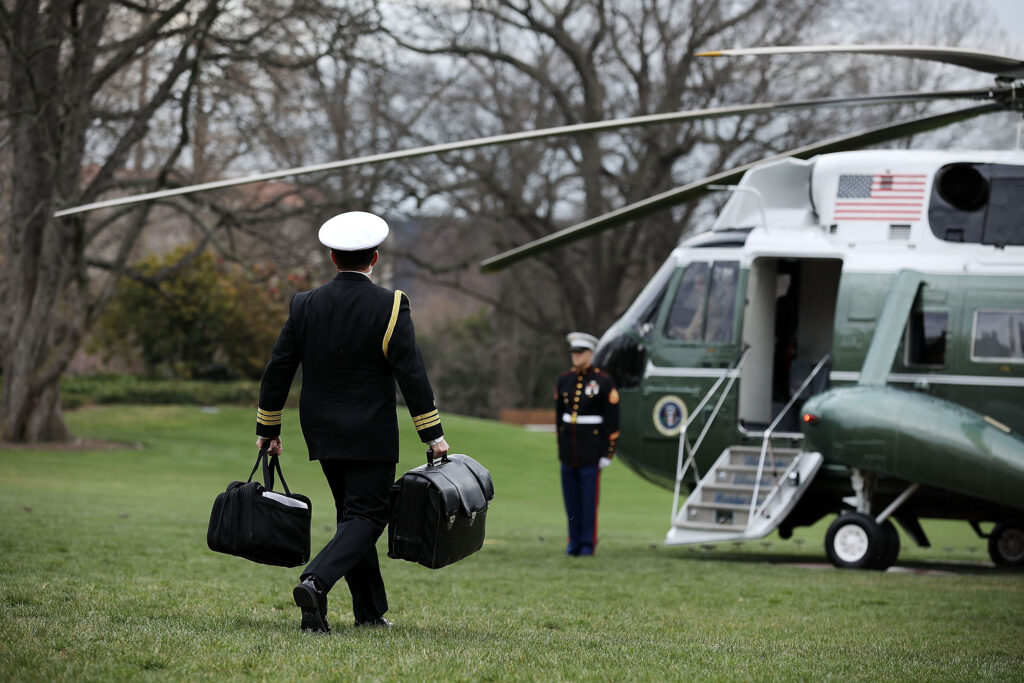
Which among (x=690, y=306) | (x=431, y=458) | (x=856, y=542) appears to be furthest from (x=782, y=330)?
(x=431, y=458)

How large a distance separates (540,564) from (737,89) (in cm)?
2080

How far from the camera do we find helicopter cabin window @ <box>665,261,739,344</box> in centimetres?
1195

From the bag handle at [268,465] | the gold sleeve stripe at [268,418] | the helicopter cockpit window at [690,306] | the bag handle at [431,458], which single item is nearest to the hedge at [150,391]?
the helicopter cockpit window at [690,306]

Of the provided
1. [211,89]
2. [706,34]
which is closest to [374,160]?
[211,89]

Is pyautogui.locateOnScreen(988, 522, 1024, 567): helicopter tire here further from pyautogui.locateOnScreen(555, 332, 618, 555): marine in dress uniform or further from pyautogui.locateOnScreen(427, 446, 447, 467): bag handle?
pyautogui.locateOnScreen(427, 446, 447, 467): bag handle

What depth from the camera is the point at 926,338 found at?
11039 millimetres

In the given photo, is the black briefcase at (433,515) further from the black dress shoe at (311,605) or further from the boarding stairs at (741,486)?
the boarding stairs at (741,486)

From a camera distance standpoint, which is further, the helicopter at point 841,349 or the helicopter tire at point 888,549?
the helicopter tire at point 888,549

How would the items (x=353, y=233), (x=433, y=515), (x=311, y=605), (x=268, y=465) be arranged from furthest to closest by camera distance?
(x=268, y=465)
(x=353, y=233)
(x=433, y=515)
(x=311, y=605)

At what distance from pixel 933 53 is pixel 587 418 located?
443 centimetres

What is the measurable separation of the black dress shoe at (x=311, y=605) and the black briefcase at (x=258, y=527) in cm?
26

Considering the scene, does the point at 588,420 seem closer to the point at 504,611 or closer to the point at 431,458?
the point at 504,611

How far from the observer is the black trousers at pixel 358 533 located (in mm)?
5461

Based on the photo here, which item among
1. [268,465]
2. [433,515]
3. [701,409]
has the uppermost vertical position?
[701,409]
